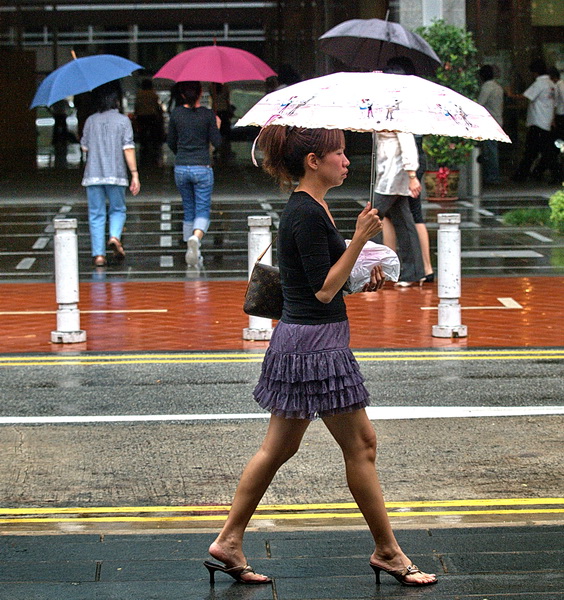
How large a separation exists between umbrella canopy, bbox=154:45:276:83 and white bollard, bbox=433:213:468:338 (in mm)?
4931

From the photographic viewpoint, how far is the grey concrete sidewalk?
4340mm

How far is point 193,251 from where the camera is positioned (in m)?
13.7

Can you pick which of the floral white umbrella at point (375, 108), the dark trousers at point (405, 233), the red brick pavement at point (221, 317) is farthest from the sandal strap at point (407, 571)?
the dark trousers at point (405, 233)

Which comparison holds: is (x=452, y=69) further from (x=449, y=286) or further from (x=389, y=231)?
(x=449, y=286)

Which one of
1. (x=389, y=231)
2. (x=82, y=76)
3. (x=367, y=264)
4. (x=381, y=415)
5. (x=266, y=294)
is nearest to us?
(x=367, y=264)

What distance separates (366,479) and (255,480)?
0.41m

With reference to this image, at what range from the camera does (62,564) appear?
4.66 meters

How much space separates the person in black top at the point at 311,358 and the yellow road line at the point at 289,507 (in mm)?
1116

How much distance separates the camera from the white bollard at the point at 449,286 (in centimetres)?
973

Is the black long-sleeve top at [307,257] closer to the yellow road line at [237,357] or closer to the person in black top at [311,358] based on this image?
the person in black top at [311,358]

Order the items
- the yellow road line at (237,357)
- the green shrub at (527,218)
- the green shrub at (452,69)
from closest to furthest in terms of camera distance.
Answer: the yellow road line at (237,357)
the green shrub at (527,218)
the green shrub at (452,69)

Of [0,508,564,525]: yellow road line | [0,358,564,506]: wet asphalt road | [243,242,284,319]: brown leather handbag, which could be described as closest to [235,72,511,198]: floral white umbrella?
[243,242,284,319]: brown leather handbag

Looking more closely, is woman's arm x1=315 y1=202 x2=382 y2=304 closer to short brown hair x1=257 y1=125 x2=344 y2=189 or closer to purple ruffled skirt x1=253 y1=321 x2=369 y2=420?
purple ruffled skirt x1=253 y1=321 x2=369 y2=420

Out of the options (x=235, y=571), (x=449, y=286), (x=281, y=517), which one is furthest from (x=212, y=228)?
(x=235, y=571)
